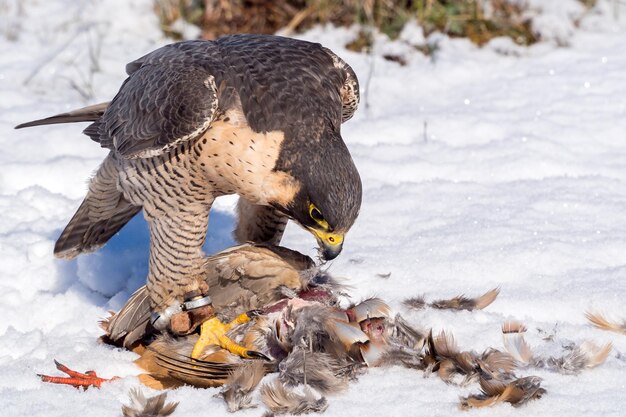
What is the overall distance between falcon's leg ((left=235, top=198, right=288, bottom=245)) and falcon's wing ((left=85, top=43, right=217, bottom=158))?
0.69 meters

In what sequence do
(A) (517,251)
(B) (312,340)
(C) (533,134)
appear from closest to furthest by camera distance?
(B) (312,340) < (A) (517,251) < (C) (533,134)

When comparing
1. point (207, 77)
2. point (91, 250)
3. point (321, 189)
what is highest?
point (207, 77)

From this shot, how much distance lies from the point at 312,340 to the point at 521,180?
2.10m

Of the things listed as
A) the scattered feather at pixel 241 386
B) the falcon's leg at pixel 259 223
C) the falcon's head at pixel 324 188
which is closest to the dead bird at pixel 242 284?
the falcon's leg at pixel 259 223

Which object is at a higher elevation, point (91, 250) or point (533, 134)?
point (533, 134)

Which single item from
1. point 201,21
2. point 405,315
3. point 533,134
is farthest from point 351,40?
point 405,315

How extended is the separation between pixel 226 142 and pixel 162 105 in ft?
A: 1.11

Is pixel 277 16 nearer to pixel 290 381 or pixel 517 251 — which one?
pixel 517 251

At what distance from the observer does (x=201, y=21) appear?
282 inches

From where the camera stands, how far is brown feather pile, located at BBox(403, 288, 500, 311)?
398 centimetres

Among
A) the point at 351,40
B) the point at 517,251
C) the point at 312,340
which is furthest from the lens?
the point at 351,40

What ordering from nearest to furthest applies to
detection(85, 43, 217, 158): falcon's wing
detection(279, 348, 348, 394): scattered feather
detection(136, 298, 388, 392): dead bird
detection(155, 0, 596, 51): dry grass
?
detection(279, 348, 348, 394): scattered feather
detection(136, 298, 388, 392): dead bird
detection(85, 43, 217, 158): falcon's wing
detection(155, 0, 596, 51): dry grass

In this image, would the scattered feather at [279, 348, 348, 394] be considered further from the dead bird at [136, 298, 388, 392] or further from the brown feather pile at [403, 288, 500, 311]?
the brown feather pile at [403, 288, 500, 311]

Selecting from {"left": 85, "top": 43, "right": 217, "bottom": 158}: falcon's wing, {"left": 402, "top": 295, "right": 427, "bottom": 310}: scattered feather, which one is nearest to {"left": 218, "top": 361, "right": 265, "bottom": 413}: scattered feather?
{"left": 402, "top": 295, "right": 427, "bottom": 310}: scattered feather
